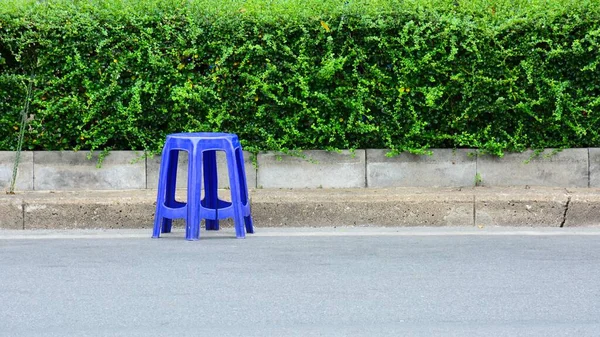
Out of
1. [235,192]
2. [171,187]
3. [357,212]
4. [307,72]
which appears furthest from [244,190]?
[307,72]

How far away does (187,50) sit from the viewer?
1139 cm

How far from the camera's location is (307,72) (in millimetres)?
11477

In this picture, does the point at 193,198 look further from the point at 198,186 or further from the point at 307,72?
the point at 307,72

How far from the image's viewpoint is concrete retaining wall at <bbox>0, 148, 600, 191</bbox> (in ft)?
38.0

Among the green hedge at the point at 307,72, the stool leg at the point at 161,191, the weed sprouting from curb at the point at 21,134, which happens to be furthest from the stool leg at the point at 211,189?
the weed sprouting from curb at the point at 21,134

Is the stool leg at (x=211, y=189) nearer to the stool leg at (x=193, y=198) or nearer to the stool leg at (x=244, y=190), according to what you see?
the stool leg at (x=244, y=190)

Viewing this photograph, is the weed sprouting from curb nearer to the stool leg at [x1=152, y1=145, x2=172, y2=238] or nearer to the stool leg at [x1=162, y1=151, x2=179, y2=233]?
the stool leg at [x1=162, y1=151, x2=179, y2=233]

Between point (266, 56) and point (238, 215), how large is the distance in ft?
6.82

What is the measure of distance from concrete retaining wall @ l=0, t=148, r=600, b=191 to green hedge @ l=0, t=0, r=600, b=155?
5.2 inches

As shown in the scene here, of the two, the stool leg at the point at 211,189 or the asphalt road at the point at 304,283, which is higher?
the stool leg at the point at 211,189

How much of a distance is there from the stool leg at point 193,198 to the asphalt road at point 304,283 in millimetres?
158

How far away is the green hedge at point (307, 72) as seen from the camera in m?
11.4

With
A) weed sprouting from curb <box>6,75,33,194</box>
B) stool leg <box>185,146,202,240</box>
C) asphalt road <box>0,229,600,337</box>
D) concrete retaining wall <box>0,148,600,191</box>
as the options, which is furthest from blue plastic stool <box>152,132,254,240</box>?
weed sprouting from curb <box>6,75,33,194</box>

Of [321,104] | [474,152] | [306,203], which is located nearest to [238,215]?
[306,203]
